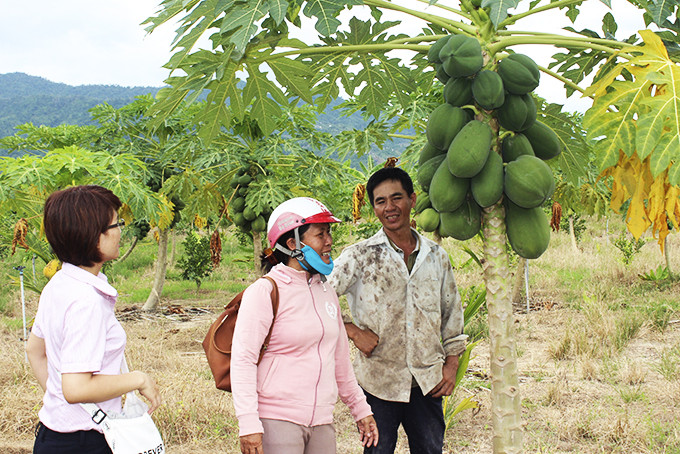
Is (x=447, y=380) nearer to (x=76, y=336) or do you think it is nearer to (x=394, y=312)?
(x=394, y=312)

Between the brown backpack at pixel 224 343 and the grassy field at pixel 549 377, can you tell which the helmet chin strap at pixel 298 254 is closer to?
the brown backpack at pixel 224 343

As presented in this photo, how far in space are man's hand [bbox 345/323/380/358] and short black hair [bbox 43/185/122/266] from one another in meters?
1.07

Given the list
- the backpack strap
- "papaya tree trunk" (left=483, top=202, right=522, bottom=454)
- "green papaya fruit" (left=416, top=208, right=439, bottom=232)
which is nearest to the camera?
"papaya tree trunk" (left=483, top=202, right=522, bottom=454)

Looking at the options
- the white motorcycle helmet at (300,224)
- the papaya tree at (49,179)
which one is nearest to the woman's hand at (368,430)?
the white motorcycle helmet at (300,224)

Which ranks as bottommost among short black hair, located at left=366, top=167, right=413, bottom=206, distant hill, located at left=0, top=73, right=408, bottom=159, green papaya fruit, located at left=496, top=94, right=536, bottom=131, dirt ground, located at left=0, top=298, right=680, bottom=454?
dirt ground, located at left=0, top=298, right=680, bottom=454

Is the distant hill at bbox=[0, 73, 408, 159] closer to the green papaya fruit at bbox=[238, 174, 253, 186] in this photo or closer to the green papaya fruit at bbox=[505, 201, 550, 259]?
the green papaya fruit at bbox=[238, 174, 253, 186]

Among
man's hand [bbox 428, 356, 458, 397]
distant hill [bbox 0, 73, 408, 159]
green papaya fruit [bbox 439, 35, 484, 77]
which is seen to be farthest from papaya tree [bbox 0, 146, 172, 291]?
distant hill [bbox 0, 73, 408, 159]

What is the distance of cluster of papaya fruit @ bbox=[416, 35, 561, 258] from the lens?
1675 mm

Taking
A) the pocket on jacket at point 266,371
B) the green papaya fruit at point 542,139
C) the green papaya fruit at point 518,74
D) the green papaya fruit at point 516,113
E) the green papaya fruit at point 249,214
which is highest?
the green papaya fruit at point 518,74

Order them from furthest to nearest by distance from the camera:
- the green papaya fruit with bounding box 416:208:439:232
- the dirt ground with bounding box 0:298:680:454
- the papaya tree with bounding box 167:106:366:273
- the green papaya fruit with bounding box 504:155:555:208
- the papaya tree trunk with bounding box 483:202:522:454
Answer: the papaya tree with bounding box 167:106:366:273 → the dirt ground with bounding box 0:298:680:454 → the green papaya fruit with bounding box 416:208:439:232 → the papaya tree trunk with bounding box 483:202:522:454 → the green papaya fruit with bounding box 504:155:555:208

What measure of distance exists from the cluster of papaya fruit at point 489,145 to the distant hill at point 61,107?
6473 cm

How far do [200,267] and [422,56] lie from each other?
9.80 m

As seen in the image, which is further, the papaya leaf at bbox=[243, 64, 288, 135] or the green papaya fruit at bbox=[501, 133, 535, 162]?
the papaya leaf at bbox=[243, 64, 288, 135]

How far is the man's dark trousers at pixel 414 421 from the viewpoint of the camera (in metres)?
2.37
